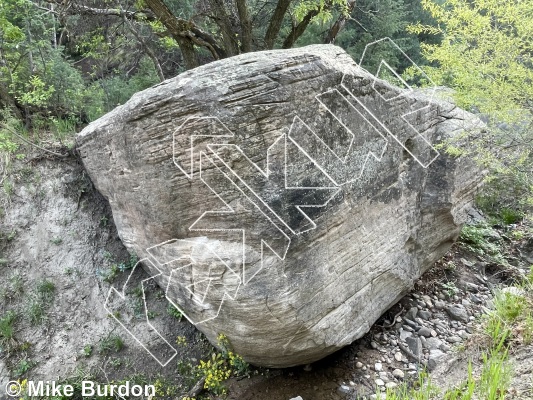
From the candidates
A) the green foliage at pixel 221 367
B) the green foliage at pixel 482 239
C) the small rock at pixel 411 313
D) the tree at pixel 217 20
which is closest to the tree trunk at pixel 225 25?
the tree at pixel 217 20

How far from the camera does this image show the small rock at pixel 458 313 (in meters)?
4.91

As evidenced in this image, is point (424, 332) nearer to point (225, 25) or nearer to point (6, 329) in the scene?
point (6, 329)

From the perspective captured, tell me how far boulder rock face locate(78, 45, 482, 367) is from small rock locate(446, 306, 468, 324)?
1.20m

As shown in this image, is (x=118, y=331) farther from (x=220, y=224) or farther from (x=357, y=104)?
(x=357, y=104)

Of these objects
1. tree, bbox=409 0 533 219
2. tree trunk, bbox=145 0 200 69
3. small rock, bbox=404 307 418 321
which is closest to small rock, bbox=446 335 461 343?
small rock, bbox=404 307 418 321

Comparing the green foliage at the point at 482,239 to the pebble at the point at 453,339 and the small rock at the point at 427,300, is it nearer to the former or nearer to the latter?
the small rock at the point at 427,300

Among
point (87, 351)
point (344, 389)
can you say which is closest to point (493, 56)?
point (344, 389)

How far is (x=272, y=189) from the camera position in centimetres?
328

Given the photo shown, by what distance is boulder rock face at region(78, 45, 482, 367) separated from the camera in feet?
10.5

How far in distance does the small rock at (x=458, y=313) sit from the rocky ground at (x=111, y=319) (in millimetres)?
13

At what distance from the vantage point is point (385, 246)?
4.23 meters

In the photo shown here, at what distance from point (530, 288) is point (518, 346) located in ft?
3.52

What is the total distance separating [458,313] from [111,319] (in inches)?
177
